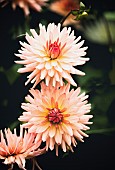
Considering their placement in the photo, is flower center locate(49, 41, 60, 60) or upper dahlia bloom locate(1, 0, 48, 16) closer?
flower center locate(49, 41, 60, 60)

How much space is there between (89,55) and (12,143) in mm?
586

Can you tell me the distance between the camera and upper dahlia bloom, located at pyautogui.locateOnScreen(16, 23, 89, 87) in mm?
541

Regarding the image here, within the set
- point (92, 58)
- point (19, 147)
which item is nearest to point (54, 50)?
point (19, 147)

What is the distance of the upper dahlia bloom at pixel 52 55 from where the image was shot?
0.54m

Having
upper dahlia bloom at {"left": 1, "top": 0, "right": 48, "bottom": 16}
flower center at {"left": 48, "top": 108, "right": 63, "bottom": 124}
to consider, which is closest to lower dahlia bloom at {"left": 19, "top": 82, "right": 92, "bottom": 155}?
flower center at {"left": 48, "top": 108, "right": 63, "bottom": 124}

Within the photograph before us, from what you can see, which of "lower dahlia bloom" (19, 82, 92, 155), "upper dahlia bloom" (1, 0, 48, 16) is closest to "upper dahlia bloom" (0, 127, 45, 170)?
"lower dahlia bloom" (19, 82, 92, 155)

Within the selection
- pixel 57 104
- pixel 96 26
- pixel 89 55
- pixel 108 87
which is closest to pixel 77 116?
pixel 57 104

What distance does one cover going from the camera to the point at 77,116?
54 centimetres

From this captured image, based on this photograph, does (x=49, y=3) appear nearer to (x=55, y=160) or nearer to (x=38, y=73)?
(x=55, y=160)

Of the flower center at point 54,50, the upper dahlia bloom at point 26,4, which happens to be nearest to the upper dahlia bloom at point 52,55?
the flower center at point 54,50

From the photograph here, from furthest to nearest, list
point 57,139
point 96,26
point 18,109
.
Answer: point 18,109
point 96,26
point 57,139

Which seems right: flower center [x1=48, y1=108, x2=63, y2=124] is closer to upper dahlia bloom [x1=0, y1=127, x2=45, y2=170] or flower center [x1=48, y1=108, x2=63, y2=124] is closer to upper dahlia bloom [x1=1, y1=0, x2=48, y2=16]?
upper dahlia bloom [x1=0, y1=127, x2=45, y2=170]

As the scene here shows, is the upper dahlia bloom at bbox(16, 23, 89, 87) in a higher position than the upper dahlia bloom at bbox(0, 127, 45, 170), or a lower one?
higher

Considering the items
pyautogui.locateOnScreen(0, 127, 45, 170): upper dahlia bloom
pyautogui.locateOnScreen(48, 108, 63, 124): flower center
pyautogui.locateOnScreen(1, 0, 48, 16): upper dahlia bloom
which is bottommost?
pyautogui.locateOnScreen(0, 127, 45, 170): upper dahlia bloom
